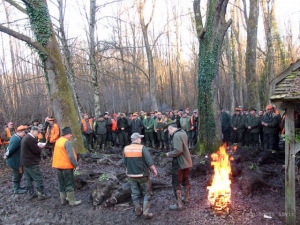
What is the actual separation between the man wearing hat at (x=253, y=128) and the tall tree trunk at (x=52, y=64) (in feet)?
25.6

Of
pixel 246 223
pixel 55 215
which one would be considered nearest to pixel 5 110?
pixel 55 215

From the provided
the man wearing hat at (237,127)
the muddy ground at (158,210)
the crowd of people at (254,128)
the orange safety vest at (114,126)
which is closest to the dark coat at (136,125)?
the orange safety vest at (114,126)

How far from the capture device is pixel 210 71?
11008 millimetres

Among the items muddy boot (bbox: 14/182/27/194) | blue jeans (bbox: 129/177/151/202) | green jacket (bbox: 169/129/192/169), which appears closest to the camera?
blue jeans (bbox: 129/177/151/202)

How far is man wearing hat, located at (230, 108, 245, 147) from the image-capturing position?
12.7 metres

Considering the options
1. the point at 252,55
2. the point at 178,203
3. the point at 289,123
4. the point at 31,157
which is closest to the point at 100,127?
the point at 31,157

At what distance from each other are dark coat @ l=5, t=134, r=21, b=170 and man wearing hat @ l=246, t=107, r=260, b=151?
9.55 m

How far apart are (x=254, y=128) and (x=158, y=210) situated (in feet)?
24.8

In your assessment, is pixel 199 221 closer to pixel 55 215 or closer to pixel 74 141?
pixel 55 215

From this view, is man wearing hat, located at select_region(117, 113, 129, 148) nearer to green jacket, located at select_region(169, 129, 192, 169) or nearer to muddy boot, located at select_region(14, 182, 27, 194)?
muddy boot, located at select_region(14, 182, 27, 194)

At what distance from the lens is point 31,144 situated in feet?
23.8

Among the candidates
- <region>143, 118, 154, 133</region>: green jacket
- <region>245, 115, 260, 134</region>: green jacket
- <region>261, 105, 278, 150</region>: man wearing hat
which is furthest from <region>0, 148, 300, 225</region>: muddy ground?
<region>143, 118, 154, 133</region>: green jacket

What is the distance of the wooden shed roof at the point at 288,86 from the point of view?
16.8ft

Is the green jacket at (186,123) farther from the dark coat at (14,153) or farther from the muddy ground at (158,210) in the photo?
the dark coat at (14,153)
